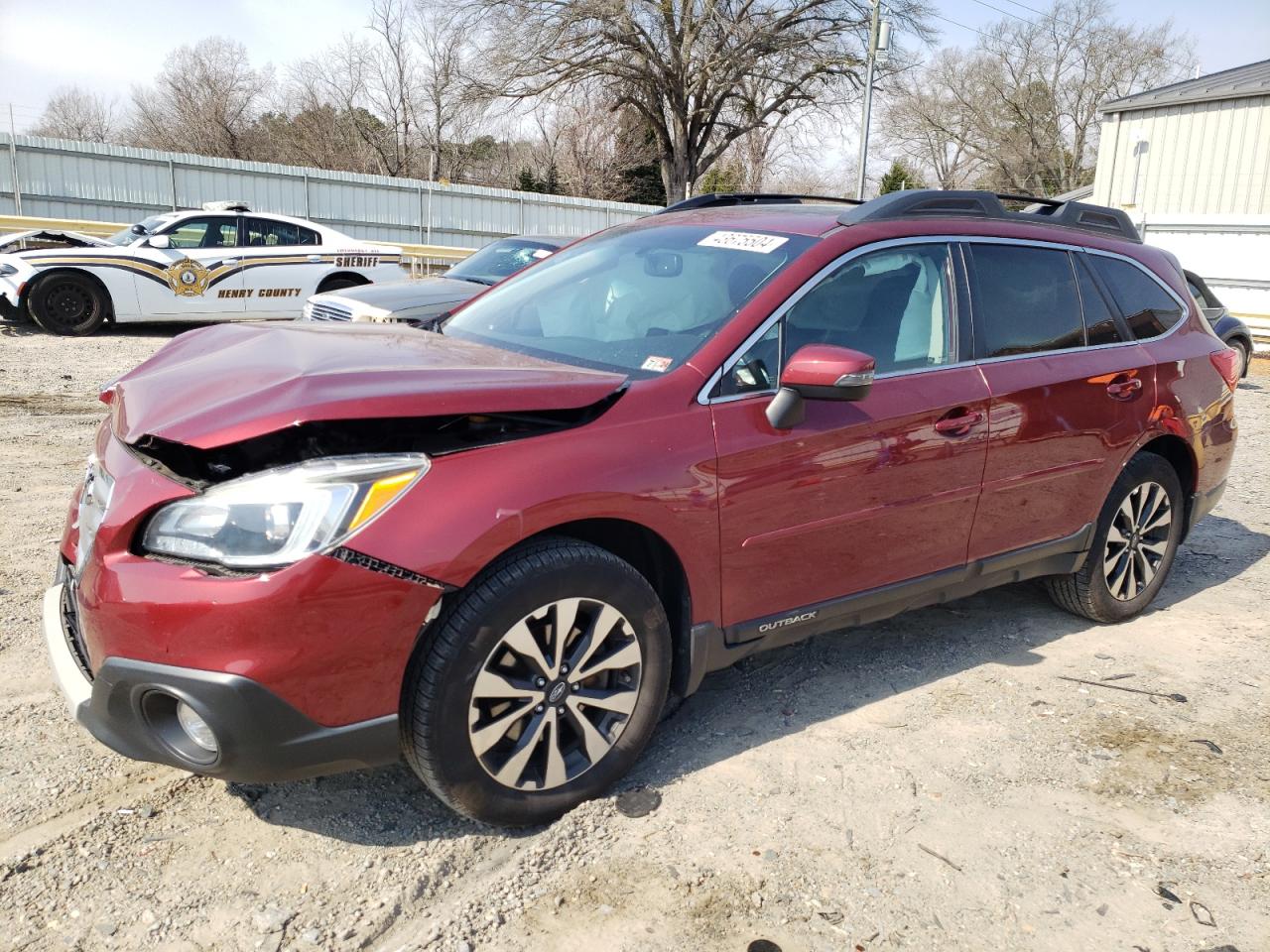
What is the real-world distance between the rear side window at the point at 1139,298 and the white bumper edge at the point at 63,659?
13.2ft

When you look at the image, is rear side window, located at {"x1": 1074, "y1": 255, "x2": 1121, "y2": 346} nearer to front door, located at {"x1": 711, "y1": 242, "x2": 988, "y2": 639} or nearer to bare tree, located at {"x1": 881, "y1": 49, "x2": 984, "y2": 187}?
front door, located at {"x1": 711, "y1": 242, "x2": 988, "y2": 639}

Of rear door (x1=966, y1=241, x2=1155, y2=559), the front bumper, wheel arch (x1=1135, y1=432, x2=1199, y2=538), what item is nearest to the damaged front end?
the front bumper

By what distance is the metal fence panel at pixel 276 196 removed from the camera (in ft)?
65.3

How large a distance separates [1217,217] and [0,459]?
62.6 ft

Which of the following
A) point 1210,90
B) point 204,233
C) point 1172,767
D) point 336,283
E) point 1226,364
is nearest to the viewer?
point 1172,767

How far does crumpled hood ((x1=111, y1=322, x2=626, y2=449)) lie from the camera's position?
2.46m

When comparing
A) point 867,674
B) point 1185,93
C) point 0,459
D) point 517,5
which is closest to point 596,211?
point 517,5

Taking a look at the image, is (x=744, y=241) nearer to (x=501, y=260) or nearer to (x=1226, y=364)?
(x=1226, y=364)

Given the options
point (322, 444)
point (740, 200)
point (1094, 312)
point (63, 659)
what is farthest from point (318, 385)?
point (1094, 312)

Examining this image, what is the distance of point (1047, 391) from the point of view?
12.7 ft

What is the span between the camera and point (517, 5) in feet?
107

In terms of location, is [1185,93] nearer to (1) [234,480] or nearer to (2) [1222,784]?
(2) [1222,784]

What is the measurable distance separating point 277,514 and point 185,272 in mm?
11478

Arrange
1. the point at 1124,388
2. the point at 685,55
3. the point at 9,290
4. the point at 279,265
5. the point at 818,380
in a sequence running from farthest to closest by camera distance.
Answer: the point at 685,55 < the point at 279,265 < the point at 9,290 < the point at 1124,388 < the point at 818,380
